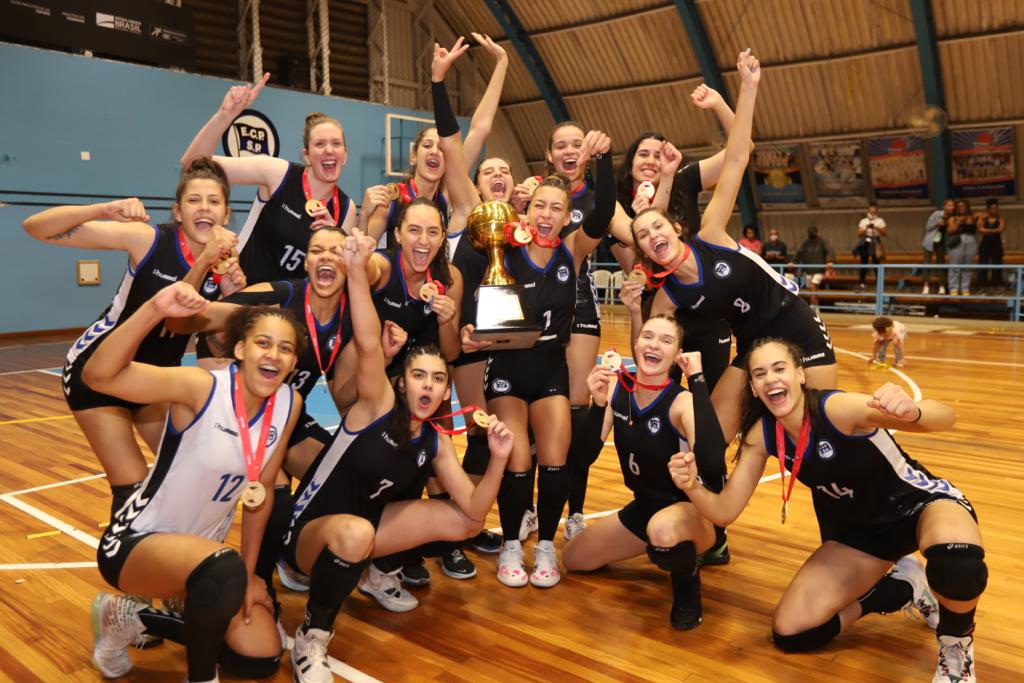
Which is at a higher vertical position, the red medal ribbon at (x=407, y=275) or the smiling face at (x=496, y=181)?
the smiling face at (x=496, y=181)

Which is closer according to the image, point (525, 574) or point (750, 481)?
point (750, 481)

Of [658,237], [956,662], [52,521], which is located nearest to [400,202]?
[658,237]

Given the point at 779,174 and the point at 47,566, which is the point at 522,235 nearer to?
the point at 47,566

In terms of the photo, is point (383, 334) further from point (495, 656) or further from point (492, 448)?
point (495, 656)

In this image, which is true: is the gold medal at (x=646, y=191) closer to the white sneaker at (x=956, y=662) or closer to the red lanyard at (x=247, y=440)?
the red lanyard at (x=247, y=440)

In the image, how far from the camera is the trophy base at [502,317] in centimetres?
387

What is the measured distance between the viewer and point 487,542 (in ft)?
15.0

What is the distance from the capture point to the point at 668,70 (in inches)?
776

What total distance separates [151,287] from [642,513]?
7.82 feet

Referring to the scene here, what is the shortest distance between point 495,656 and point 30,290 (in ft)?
43.6

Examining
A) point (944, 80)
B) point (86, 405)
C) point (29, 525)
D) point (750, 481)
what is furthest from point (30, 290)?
point (944, 80)

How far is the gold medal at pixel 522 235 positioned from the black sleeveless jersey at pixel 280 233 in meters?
0.99

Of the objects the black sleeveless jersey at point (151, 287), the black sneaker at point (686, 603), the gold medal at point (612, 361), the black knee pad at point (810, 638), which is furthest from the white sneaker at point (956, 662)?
the black sleeveless jersey at point (151, 287)

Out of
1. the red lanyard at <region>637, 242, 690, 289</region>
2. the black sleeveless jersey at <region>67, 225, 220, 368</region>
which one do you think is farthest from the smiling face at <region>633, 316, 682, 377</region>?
the black sleeveless jersey at <region>67, 225, 220, 368</region>
